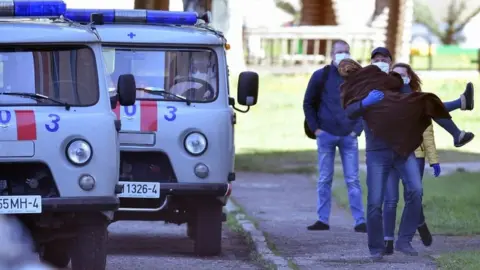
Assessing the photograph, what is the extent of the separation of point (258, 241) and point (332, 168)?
1.54 metres

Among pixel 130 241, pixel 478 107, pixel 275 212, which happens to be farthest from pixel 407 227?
pixel 478 107

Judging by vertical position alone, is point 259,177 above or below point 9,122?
below

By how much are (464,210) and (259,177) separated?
258 inches

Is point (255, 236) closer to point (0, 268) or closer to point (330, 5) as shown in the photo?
point (0, 268)

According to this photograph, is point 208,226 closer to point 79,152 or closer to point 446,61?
point 79,152

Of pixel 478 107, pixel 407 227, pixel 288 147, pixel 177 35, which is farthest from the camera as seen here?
pixel 478 107

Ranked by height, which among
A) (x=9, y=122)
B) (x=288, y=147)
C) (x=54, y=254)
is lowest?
(x=288, y=147)

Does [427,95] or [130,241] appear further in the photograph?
[130,241]

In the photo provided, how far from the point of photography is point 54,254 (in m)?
11.9

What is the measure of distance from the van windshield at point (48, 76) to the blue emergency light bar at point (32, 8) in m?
0.52

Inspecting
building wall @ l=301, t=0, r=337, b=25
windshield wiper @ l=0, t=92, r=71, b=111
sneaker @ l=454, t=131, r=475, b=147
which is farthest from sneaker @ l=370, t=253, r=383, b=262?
building wall @ l=301, t=0, r=337, b=25

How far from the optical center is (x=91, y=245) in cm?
1092

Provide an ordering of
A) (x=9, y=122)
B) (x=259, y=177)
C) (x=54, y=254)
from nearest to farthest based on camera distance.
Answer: (x=9, y=122) → (x=54, y=254) → (x=259, y=177)

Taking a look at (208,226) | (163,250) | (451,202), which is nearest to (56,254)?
(208,226)
